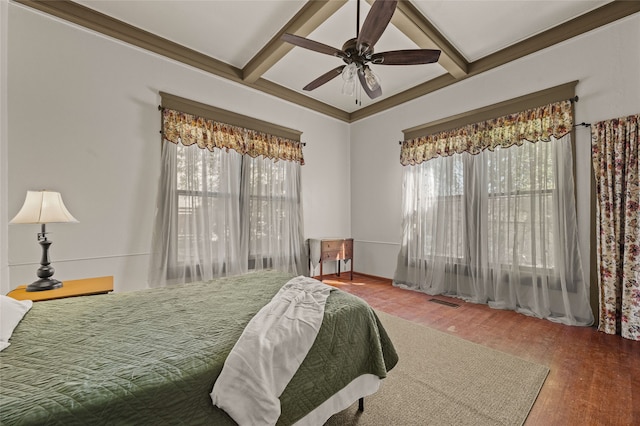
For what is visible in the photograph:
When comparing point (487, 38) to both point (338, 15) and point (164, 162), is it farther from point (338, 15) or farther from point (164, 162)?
point (164, 162)

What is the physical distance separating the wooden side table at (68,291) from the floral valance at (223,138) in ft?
5.59

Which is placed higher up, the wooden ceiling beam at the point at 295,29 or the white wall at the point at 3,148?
the wooden ceiling beam at the point at 295,29

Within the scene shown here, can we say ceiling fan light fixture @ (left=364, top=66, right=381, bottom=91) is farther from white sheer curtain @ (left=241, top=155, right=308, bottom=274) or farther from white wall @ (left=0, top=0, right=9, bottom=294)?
white wall @ (left=0, top=0, right=9, bottom=294)

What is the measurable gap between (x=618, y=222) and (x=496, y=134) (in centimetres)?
149

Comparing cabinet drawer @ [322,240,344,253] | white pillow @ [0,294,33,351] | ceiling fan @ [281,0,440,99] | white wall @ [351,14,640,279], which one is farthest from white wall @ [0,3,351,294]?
white wall @ [351,14,640,279]

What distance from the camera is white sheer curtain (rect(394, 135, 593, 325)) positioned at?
2.91m

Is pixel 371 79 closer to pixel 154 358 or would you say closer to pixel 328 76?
pixel 328 76

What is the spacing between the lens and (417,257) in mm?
4160

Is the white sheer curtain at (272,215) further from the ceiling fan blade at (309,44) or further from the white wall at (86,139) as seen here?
the ceiling fan blade at (309,44)

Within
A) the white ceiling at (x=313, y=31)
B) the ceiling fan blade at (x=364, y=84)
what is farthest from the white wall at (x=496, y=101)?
the ceiling fan blade at (x=364, y=84)

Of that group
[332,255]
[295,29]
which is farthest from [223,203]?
[295,29]

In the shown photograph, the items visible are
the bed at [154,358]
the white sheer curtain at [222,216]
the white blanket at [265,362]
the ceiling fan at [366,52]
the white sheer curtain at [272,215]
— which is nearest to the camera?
the bed at [154,358]

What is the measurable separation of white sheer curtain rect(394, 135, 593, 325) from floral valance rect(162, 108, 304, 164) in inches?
78.0

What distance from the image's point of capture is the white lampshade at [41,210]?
2.05 metres
